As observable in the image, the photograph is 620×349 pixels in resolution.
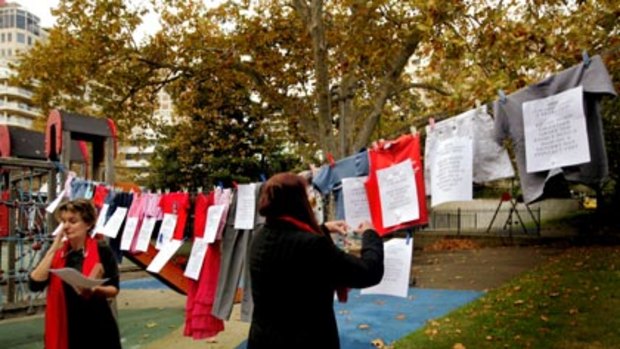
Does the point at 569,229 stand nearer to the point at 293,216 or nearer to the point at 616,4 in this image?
the point at 616,4

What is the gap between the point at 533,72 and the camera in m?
7.14

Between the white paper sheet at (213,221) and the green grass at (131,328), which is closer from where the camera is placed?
the white paper sheet at (213,221)

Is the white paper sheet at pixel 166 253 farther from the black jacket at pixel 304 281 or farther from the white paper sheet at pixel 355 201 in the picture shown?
the black jacket at pixel 304 281

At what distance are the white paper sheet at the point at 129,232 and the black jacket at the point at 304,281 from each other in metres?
3.26

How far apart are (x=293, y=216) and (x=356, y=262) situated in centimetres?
38

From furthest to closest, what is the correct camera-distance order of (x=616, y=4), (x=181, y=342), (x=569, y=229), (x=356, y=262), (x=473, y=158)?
1. (x=569, y=229)
2. (x=181, y=342)
3. (x=616, y=4)
4. (x=473, y=158)
5. (x=356, y=262)

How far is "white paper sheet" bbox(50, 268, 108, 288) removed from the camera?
3.17 meters

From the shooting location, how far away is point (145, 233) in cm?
548

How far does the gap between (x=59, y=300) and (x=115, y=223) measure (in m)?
2.37

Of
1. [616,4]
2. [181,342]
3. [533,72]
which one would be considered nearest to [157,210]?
[181,342]

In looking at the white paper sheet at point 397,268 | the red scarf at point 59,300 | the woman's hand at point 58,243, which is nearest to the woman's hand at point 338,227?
the white paper sheet at point 397,268

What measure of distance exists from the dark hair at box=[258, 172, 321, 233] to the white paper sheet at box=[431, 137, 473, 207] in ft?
2.55

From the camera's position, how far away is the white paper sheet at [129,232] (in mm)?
5605

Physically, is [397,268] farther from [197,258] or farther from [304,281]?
[197,258]
